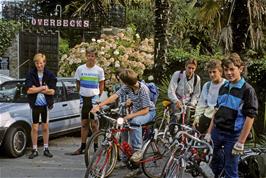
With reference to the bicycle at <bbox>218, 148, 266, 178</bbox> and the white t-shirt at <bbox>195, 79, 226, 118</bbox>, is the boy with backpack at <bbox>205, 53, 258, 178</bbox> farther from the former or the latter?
the white t-shirt at <bbox>195, 79, 226, 118</bbox>

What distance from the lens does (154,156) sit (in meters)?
6.53

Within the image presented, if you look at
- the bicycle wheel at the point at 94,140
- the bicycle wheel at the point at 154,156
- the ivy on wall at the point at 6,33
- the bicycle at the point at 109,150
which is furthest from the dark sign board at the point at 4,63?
the bicycle wheel at the point at 154,156

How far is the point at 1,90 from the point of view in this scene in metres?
9.48

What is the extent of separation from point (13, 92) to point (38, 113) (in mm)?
1325

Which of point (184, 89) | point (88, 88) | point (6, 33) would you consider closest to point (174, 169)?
point (184, 89)

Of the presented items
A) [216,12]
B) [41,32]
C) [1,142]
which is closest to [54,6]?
[41,32]

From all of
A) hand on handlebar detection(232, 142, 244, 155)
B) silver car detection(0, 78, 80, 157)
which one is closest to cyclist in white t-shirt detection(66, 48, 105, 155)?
silver car detection(0, 78, 80, 157)

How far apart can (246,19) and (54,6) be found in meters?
19.5

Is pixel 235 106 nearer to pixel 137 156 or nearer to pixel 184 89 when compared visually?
pixel 137 156

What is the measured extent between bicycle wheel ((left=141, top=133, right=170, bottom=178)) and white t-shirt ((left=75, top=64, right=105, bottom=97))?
216 cm

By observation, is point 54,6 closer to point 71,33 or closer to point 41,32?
point 71,33

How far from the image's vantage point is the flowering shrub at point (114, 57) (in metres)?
12.8

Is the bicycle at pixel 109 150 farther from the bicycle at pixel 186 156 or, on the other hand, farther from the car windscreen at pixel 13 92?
the car windscreen at pixel 13 92

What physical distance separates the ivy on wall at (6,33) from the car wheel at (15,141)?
15.1 m
